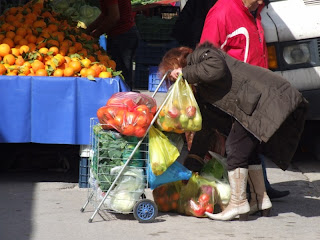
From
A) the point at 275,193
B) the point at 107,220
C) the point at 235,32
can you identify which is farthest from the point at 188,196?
the point at 235,32

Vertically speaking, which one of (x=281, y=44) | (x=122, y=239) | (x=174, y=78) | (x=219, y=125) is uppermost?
(x=281, y=44)

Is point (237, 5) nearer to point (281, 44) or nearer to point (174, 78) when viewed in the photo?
point (174, 78)

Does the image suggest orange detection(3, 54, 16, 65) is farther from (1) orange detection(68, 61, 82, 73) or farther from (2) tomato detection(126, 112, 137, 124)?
(2) tomato detection(126, 112, 137, 124)

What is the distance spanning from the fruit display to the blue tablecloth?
0.36 ft

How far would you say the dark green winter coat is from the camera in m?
5.46

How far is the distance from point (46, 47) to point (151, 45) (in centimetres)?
632

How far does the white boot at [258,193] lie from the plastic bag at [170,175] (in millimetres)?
550

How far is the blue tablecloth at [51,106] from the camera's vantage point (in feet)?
21.9

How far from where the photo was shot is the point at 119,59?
8.85m

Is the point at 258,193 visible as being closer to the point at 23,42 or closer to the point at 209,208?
the point at 209,208

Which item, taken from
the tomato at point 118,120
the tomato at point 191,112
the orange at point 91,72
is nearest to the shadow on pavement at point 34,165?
the orange at point 91,72

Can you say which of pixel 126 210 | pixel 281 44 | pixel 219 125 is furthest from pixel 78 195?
pixel 281 44

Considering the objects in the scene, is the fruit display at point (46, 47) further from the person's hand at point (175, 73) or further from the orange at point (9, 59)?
the person's hand at point (175, 73)

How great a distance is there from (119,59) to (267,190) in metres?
3.03
